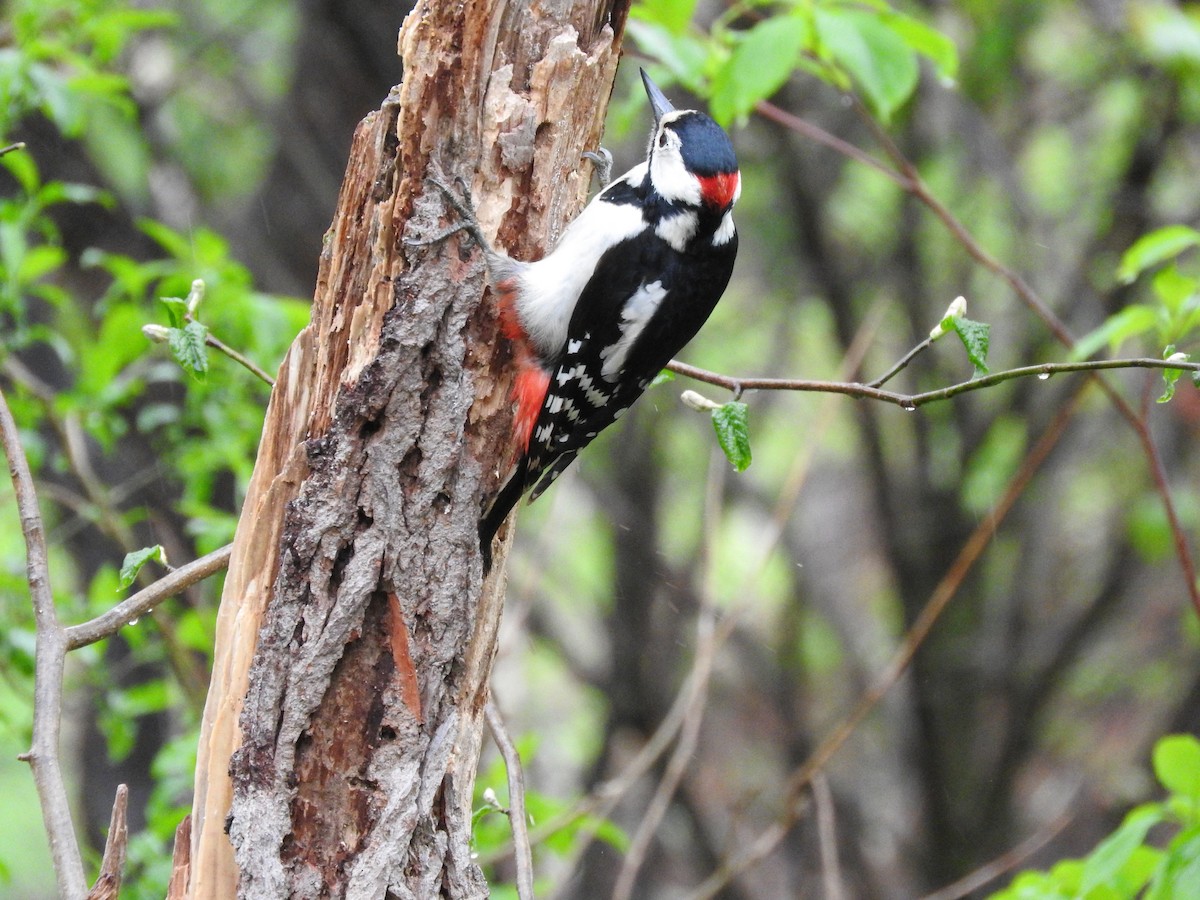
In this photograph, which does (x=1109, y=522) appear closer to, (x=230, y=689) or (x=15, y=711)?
(x=230, y=689)

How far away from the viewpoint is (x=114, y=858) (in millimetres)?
1423

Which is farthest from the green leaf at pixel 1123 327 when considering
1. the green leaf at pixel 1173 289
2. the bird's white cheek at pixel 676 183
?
the bird's white cheek at pixel 676 183

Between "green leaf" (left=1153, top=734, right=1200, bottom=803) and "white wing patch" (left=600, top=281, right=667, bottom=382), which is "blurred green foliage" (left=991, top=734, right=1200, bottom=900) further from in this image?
"white wing patch" (left=600, top=281, right=667, bottom=382)

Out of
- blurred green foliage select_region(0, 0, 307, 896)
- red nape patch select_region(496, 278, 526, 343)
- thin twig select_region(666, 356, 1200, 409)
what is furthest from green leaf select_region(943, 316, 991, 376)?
blurred green foliage select_region(0, 0, 307, 896)

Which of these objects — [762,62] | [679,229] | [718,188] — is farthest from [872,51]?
[679,229]

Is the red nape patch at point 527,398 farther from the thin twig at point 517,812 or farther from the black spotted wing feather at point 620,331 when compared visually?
the thin twig at point 517,812

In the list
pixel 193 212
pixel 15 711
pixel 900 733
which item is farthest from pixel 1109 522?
pixel 15 711

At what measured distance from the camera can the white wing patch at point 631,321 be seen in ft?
7.61

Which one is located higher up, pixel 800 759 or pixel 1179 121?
pixel 1179 121

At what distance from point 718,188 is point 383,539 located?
1176 millimetres

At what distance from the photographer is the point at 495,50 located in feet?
6.00

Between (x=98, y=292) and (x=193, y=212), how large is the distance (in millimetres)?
945

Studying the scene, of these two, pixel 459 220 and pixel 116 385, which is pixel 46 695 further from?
pixel 116 385

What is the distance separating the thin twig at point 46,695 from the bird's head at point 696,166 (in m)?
1.38
